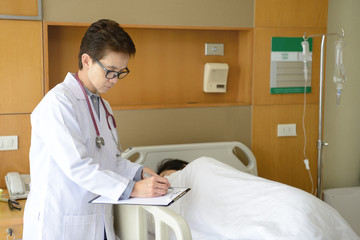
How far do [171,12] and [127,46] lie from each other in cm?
134

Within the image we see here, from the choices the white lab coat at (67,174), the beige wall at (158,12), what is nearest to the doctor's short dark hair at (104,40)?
the white lab coat at (67,174)

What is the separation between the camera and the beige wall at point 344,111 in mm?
3637

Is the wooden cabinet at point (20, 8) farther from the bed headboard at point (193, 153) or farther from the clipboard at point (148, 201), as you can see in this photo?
the clipboard at point (148, 201)

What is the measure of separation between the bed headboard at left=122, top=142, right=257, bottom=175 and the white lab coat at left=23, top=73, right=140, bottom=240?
109 centimetres

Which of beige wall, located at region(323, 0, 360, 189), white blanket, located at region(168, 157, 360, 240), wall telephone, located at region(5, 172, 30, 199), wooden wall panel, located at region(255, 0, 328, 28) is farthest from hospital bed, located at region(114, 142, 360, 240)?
beige wall, located at region(323, 0, 360, 189)

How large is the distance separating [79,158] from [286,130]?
7.09 feet

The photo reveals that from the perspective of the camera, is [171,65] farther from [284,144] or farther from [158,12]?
[284,144]

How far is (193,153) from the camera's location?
3.10 meters

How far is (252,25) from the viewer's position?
321 cm

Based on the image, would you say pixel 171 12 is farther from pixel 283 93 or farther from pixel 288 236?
pixel 288 236

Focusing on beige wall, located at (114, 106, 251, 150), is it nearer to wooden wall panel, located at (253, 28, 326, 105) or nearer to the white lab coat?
wooden wall panel, located at (253, 28, 326, 105)

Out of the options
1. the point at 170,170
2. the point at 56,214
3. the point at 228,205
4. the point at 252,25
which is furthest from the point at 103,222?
the point at 252,25

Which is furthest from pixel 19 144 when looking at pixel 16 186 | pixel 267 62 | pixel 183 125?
pixel 267 62

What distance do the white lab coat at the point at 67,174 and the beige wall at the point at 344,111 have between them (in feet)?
8.09
